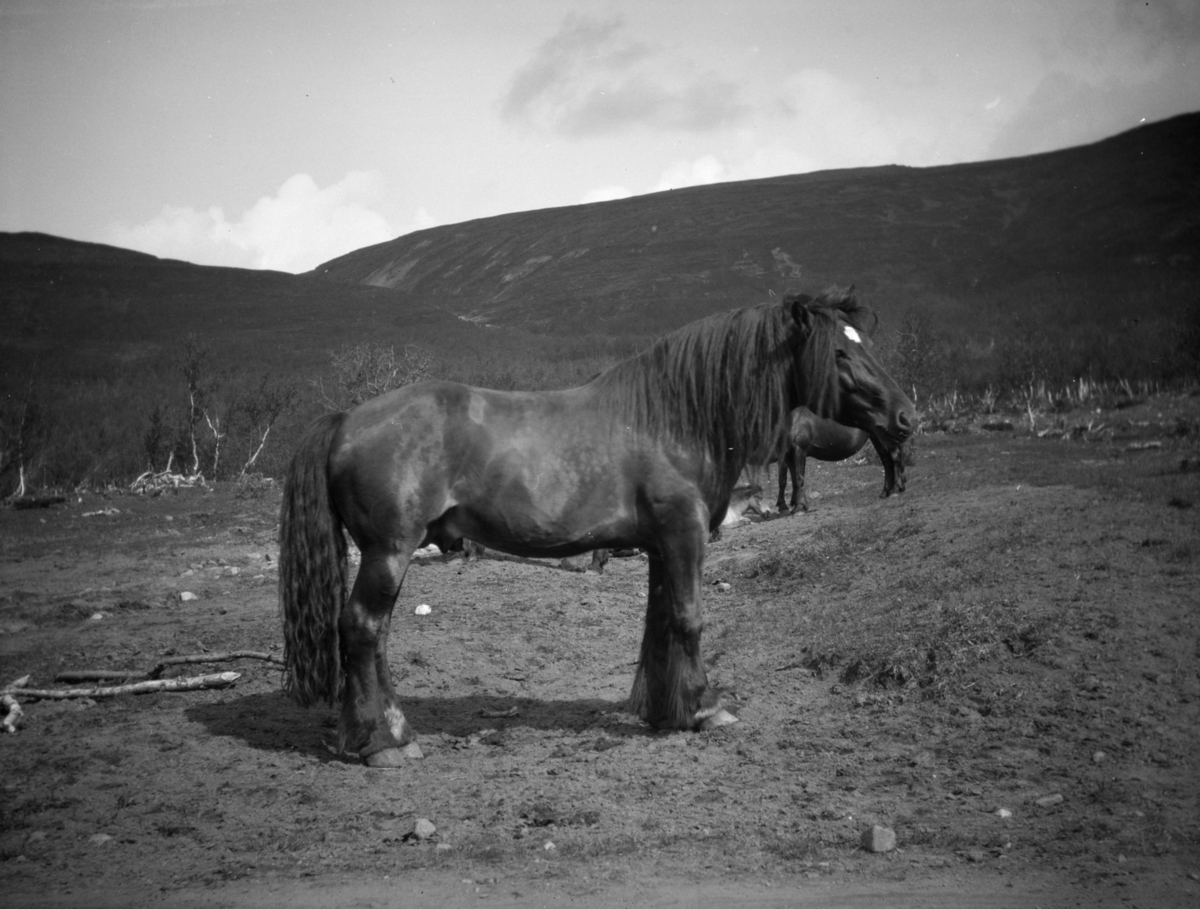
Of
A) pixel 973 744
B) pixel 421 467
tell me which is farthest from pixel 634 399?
pixel 973 744

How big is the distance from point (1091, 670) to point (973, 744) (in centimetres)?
120

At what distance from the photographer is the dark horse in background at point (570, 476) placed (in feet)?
21.2

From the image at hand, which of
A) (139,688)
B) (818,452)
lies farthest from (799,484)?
(139,688)

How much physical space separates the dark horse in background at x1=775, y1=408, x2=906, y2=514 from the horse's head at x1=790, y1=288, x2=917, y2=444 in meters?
8.95

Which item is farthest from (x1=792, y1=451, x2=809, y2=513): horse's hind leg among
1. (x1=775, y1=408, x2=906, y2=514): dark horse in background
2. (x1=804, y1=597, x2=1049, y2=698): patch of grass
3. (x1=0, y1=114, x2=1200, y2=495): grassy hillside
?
(x1=804, y1=597, x2=1049, y2=698): patch of grass

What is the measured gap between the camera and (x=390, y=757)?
6488mm

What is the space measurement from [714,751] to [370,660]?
7.83 feet

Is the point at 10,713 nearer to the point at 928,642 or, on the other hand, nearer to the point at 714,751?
the point at 714,751

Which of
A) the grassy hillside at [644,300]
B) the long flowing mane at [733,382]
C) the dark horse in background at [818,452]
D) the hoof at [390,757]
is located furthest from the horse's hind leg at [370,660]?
the grassy hillside at [644,300]

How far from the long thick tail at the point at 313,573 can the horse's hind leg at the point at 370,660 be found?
0.19 metres

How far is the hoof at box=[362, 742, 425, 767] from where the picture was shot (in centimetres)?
645

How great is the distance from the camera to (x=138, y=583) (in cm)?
1517

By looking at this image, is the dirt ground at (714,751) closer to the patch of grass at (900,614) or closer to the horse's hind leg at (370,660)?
the patch of grass at (900,614)

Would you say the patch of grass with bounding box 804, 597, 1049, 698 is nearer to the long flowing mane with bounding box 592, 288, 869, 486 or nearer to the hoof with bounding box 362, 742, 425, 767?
the long flowing mane with bounding box 592, 288, 869, 486
